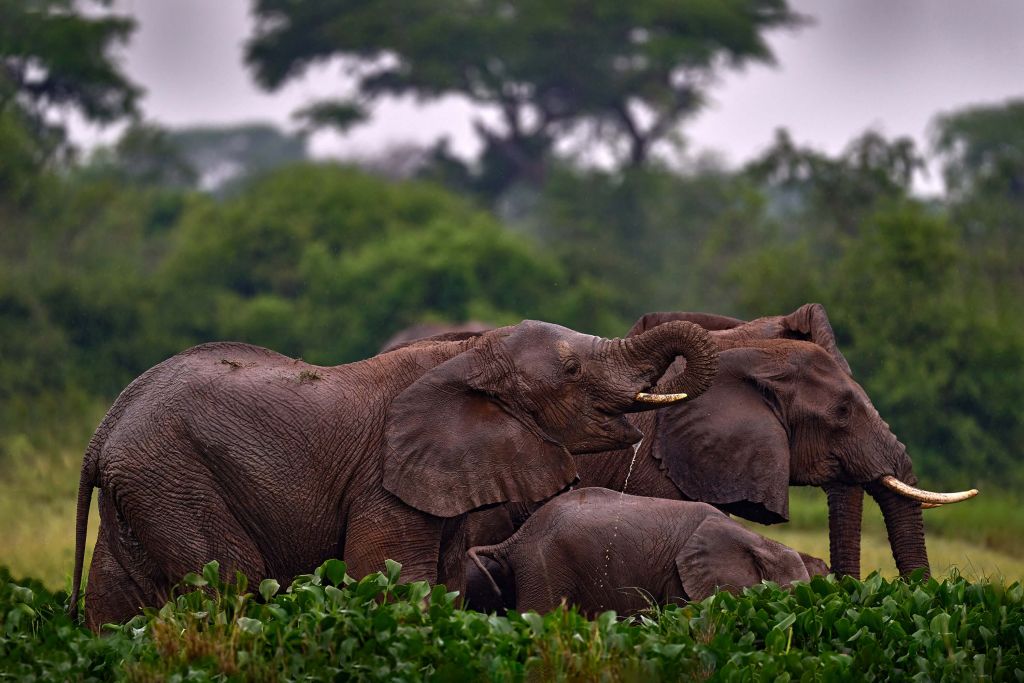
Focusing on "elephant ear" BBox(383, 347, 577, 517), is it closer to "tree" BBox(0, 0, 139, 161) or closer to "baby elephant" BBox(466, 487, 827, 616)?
"baby elephant" BBox(466, 487, 827, 616)

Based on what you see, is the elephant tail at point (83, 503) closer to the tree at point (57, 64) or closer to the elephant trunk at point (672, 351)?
the elephant trunk at point (672, 351)

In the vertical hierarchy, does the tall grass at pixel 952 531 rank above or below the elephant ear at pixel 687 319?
below

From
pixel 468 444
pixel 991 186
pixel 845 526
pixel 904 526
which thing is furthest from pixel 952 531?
pixel 991 186

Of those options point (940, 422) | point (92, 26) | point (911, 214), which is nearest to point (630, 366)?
point (940, 422)

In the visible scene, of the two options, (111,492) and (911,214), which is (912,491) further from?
(911,214)

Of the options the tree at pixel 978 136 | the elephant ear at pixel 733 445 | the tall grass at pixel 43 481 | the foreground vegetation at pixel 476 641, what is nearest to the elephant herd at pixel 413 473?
the foreground vegetation at pixel 476 641

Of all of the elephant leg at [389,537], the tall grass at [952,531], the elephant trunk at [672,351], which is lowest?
the tall grass at [952,531]

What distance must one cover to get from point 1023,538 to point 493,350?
28.8ft

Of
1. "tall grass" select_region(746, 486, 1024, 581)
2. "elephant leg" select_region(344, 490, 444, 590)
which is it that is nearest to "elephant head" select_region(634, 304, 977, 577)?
"elephant leg" select_region(344, 490, 444, 590)

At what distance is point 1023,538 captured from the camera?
15055 millimetres

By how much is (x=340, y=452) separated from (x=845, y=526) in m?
2.95

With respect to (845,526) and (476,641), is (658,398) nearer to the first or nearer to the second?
(476,641)

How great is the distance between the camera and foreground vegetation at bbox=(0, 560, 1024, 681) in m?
6.64

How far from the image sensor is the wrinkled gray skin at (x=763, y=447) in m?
8.46
